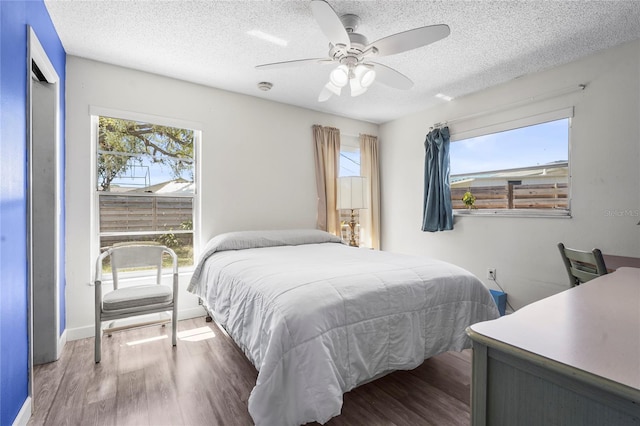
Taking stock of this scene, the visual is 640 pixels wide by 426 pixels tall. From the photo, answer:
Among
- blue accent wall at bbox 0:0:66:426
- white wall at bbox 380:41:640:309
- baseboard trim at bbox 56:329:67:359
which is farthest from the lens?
white wall at bbox 380:41:640:309

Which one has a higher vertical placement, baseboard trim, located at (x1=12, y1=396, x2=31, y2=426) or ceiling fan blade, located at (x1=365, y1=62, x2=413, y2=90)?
ceiling fan blade, located at (x1=365, y1=62, x2=413, y2=90)

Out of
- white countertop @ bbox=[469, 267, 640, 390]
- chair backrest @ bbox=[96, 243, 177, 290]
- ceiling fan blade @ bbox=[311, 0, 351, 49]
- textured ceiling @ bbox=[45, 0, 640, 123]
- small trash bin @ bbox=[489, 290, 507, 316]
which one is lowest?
small trash bin @ bbox=[489, 290, 507, 316]

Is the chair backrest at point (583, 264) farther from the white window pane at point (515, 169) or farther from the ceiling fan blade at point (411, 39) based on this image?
the ceiling fan blade at point (411, 39)

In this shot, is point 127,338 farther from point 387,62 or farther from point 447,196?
point 447,196

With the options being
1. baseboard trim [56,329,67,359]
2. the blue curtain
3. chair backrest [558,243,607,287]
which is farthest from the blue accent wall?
the blue curtain

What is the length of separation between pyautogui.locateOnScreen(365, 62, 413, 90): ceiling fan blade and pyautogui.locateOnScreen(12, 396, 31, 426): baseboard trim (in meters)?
2.84

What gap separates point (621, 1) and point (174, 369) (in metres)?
3.88

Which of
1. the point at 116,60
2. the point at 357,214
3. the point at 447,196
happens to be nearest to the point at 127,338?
the point at 116,60

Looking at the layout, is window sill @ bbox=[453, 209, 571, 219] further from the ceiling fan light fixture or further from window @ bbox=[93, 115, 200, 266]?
window @ bbox=[93, 115, 200, 266]

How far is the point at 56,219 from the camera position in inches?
90.0

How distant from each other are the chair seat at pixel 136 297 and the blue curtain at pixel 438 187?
2.96 metres

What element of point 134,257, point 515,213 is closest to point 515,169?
point 515,213

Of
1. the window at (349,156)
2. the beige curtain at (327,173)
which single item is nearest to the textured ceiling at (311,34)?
the beige curtain at (327,173)

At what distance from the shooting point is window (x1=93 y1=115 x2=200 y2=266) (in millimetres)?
2912
